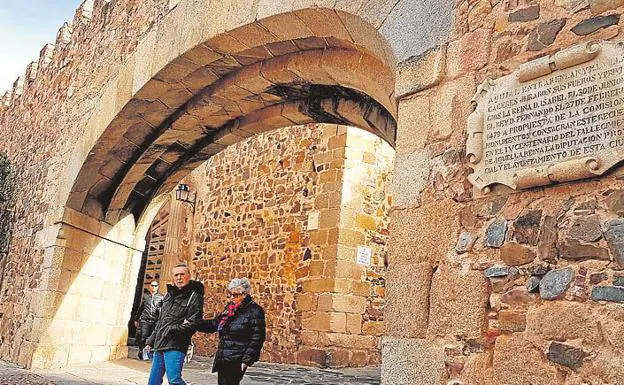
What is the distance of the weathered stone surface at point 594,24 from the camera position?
88.7 inches

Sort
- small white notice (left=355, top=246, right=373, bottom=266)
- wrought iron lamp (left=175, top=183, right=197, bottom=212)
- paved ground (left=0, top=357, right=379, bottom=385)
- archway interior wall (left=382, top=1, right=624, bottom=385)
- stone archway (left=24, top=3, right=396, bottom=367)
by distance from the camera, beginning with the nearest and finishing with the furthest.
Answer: archway interior wall (left=382, top=1, right=624, bottom=385) → stone archway (left=24, top=3, right=396, bottom=367) → paved ground (left=0, top=357, right=379, bottom=385) → small white notice (left=355, top=246, right=373, bottom=266) → wrought iron lamp (left=175, top=183, right=197, bottom=212)

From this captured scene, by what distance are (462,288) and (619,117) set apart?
0.89 metres

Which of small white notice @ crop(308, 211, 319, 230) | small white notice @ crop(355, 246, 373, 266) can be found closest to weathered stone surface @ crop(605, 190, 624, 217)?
small white notice @ crop(355, 246, 373, 266)

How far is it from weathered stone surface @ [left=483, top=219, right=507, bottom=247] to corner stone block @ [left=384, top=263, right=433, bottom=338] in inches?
12.0

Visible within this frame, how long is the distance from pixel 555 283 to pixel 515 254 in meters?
0.21

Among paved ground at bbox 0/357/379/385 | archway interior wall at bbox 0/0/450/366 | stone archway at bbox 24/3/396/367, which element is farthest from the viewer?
paved ground at bbox 0/357/379/385

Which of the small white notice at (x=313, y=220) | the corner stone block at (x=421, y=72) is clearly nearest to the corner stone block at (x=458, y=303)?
the corner stone block at (x=421, y=72)

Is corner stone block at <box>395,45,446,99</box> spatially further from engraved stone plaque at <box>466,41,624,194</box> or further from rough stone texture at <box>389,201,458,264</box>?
rough stone texture at <box>389,201,458,264</box>

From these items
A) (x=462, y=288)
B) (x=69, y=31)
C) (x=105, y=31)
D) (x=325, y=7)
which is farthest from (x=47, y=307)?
(x=462, y=288)

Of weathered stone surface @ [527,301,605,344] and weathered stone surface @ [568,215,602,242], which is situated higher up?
weathered stone surface @ [568,215,602,242]

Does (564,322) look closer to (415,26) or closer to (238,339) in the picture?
(415,26)

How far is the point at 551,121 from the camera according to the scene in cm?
229

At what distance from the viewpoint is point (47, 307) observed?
669 cm

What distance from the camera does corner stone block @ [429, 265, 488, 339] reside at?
239 centimetres
